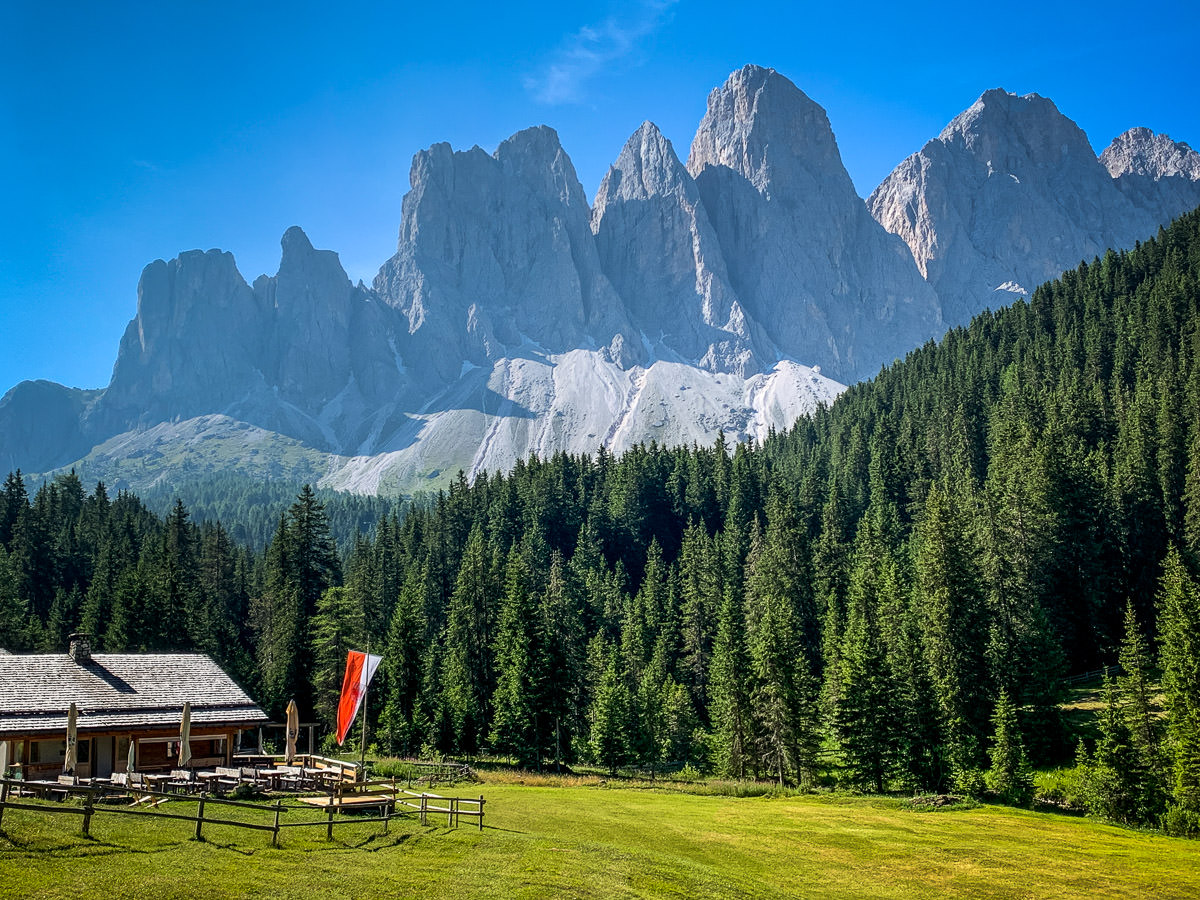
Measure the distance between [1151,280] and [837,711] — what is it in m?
103

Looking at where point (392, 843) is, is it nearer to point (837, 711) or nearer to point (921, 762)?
point (837, 711)

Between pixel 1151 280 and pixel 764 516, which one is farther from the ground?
pixel 1151 280

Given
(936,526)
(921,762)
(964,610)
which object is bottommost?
(921,762)

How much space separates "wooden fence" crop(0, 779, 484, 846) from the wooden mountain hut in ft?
21.8

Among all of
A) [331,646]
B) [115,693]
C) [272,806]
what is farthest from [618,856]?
[331,646]

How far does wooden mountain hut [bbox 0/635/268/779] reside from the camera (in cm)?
3641

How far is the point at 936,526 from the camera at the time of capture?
2395 inches

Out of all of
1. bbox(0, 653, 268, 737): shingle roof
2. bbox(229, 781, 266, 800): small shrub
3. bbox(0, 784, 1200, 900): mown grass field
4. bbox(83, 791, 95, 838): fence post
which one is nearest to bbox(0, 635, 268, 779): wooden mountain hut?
bbox(0, 653, 268, 737): shingle roof

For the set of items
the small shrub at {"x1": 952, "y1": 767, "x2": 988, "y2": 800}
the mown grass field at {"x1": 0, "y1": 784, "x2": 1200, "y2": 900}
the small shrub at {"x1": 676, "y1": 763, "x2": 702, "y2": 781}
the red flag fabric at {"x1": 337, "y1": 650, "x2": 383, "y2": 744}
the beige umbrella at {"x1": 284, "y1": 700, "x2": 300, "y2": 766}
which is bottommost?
the small shrub at {"x1": 676, "y1": 763, "x2": 702, "y2": 781}

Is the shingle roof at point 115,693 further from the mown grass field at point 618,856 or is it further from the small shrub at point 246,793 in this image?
the mown grass field at point 618,856

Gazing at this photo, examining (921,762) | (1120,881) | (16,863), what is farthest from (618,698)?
(16,863)

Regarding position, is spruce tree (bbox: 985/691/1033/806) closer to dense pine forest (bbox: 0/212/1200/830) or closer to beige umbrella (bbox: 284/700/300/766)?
dense pine forest (bbox: 0/212/1200/830)

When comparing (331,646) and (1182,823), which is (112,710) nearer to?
(331,646)

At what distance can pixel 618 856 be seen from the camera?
2648 centimetres
